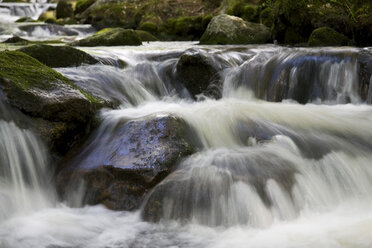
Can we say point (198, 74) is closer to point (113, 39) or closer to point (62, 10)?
point (113, 39)

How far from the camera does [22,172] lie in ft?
12.8

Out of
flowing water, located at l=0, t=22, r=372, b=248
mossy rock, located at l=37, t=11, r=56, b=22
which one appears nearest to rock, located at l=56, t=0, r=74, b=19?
mossy rock, located at l=37, t=11, r=56, b=22

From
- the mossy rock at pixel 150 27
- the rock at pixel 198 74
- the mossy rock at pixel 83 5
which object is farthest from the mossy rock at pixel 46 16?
the rock at pixel 198 74

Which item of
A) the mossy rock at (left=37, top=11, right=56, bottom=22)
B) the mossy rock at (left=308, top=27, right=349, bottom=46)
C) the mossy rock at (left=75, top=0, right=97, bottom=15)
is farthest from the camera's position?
the mossy rock at (left=75, top=0, right=97, bottom=15)

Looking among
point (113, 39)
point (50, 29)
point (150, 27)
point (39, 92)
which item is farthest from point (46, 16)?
point (39, 92)

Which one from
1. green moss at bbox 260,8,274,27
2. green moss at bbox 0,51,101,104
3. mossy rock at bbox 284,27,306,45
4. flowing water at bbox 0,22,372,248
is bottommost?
flowing water at bbox 0,22,372,248

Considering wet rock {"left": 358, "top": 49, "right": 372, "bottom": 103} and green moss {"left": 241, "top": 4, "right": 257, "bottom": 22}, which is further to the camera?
green moss {"left": 241, "top": 4, "right": 257, "bottom": 22}

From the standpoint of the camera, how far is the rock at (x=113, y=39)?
→ 10.1 metres

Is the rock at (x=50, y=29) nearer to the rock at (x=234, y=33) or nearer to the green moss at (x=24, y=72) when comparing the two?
the rock at (x=234, y=33)

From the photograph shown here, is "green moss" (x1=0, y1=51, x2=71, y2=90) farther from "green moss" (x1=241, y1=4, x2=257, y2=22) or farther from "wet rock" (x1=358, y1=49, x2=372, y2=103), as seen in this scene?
"green moss" (x1=241, y1=4, x2=257, y2=22)

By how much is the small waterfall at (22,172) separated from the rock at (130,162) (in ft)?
0.66

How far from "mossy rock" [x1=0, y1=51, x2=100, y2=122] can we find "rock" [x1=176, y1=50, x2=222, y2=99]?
260 centimetres

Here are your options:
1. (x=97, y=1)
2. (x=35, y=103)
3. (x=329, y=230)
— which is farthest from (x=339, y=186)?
(x=97, y=1)

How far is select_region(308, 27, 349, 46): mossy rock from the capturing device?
373 inches
